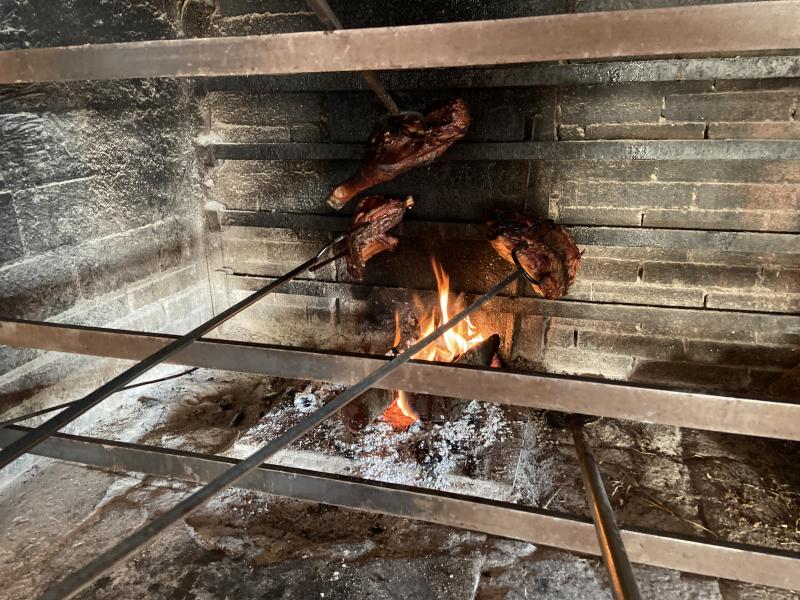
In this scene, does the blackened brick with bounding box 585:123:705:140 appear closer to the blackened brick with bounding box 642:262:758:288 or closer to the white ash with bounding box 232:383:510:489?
the blackened brick with bounding box 642:262:758:288

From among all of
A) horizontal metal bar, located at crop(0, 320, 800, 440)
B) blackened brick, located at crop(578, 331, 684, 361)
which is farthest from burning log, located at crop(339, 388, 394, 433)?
blackened brick, located at crop(578, 331, 684, 361)

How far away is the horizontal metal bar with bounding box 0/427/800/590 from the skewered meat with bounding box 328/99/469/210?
2.09 metres

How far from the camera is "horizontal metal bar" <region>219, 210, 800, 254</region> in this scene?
3.34 meters

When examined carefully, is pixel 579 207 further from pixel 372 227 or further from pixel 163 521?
pixel 163 521

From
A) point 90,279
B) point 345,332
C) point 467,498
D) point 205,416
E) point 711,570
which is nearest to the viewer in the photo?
point 711,570

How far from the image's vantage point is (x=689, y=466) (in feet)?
10.8

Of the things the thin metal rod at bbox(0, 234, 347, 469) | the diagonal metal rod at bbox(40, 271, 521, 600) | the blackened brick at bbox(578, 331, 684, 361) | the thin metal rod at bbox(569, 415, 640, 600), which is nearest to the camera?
the diagonal metal rod at bbox(40, 271, 521, 600)

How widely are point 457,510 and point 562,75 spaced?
2770 millimetres

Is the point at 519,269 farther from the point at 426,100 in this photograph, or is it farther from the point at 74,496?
the point at 74,496

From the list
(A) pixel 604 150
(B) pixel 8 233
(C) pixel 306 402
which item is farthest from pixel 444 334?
(B) pixel 8 233

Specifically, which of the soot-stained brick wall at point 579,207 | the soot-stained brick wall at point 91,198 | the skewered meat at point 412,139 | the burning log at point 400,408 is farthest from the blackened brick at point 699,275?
the soot-stained brick wall at point 91,198

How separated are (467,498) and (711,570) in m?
0.93

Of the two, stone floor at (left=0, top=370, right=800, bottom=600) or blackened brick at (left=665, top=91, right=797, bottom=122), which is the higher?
blackened brick at (left=665, top=91, right=797, bottom=122)

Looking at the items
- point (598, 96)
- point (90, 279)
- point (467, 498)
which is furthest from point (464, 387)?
point (90, 279)
